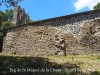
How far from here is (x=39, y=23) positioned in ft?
55.6

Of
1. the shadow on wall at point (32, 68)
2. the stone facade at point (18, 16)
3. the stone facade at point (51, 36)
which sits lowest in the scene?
the shadow on wall at point (32, 68)

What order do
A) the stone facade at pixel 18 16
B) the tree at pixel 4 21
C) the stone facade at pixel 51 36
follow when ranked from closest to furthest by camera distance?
1. the stone facade at pixel 51 36
2. the stone facade at pixel 18 16
3. the tree at pixel 4 21

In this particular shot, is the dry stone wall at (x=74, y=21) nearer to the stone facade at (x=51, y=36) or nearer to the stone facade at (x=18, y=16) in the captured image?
the stone facade at (x=51, y=36)

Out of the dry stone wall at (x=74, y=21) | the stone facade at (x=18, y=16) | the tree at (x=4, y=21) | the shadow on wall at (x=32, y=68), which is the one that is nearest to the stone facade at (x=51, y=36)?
the dry stone wall at (x=74, y=21)

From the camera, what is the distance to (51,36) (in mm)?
15930

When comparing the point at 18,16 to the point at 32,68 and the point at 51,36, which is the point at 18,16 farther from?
the point at 32,68

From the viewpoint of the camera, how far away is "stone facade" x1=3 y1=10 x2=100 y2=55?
1517 cm

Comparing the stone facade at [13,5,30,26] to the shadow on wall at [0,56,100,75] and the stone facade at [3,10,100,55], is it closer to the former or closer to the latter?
the stone facade at [3,10,100,55]

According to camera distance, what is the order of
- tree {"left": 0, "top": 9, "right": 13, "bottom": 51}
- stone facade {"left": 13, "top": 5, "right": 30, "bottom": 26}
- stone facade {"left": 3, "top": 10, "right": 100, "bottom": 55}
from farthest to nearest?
tree {"left": 0, "top": 9, "right": 13, "bottom": 51} → stone facade {"left": 13, "top": 5, "right": 30, "bottom": 26} → stone facade {"left": 3, "top": 10, "right": 100, "bottom": 55}

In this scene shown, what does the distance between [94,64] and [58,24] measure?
727 centimetres

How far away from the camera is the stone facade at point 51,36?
15172 mm

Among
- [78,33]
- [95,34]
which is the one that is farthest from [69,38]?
[95,34]

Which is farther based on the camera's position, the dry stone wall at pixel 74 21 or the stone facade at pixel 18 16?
the stone facade at pixel 18 16

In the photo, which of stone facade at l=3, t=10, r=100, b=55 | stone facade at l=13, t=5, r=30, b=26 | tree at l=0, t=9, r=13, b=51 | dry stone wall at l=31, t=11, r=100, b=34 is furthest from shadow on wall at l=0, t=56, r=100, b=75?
tree at l=0, t=9, r=13, b=51
